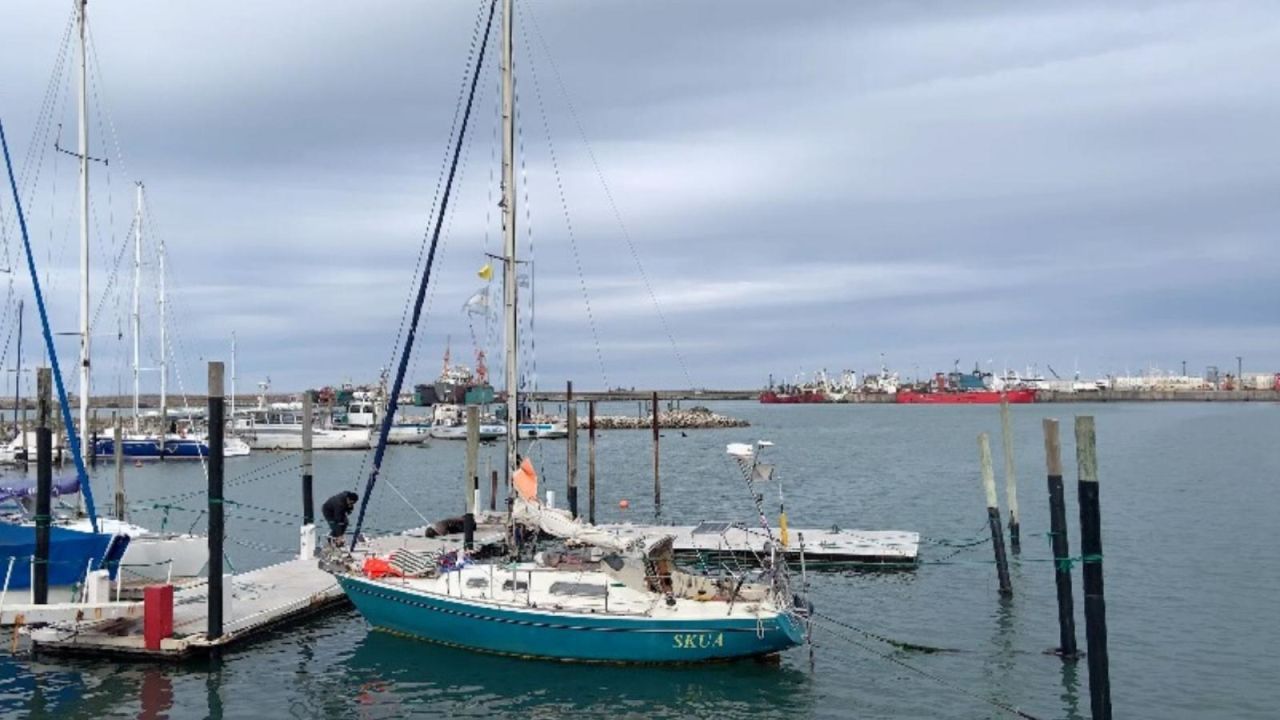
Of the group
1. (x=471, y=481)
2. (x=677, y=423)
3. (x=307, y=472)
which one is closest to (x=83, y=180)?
(x=307, y=472)

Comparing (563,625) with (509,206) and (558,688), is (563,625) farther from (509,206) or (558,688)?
(509,206)

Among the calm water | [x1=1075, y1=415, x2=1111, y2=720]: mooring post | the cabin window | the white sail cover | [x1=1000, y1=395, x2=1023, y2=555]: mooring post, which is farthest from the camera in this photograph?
[x1=1000, y1=395, x2=1023, y2=555]: mooring post

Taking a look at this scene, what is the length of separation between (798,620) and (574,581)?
4.42 meters

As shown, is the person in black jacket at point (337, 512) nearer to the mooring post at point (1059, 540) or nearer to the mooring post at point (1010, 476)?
the mooring post at point (1059, 540)

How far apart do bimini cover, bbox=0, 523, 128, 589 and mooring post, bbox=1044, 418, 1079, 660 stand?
18.8m

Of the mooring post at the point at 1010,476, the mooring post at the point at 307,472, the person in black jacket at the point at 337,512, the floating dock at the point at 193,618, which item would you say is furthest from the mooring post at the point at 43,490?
the mooring post at the point at 1010,476

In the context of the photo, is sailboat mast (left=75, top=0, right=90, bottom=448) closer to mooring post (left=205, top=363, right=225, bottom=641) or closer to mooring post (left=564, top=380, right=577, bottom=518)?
mooring post (left=205, top=363, right=225, bottom=641)

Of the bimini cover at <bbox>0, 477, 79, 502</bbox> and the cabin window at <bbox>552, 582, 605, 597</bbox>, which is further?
the bimini cover at <bbox>0, 477, 79, 502</bbox>

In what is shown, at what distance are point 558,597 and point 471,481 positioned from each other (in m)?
8.80

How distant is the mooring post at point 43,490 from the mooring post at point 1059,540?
63.0 feet

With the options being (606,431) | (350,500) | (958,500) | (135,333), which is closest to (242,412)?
(135,333)

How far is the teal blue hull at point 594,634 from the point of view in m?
19.9

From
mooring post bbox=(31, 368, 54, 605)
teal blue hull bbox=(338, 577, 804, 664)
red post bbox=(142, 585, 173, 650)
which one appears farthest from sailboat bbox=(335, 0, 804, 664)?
Answer: mooring post bbox=(31, 368, 54, 605)

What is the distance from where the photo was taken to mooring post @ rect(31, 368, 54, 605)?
20.8 meters
